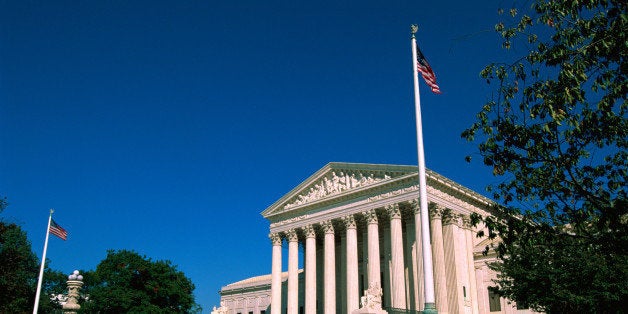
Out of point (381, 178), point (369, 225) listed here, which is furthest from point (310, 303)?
point (381, 178)

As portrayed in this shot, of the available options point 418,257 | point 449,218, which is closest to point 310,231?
Result: point 418,257

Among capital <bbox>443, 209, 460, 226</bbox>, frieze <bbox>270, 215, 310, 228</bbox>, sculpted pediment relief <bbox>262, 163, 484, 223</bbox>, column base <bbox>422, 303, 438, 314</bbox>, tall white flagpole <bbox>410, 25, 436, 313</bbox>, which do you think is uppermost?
sculpted pediment relief <bbox>262, 163, 484, 223</bbox>

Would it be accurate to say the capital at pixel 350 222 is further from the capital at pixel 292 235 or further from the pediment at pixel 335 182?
the capital at pixel 292 235

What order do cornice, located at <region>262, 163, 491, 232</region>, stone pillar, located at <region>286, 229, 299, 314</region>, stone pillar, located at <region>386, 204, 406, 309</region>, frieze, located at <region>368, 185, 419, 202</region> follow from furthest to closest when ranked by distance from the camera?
1. stone pillar, located at <region>286, 229, 299, 314</region>
2. cornice, located at <region>262, 163, 491, 232</region>
3. frieze, located at <region>368, 185, 419, 202</region>
4. stone pillar, located at <region>386, 204, 406, 309</region>

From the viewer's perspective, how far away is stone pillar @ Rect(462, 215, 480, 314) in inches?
1960

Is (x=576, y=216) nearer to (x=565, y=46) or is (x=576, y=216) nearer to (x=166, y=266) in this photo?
(x=565, y=46)

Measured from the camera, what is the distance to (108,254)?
218 feet

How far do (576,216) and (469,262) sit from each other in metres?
35.6

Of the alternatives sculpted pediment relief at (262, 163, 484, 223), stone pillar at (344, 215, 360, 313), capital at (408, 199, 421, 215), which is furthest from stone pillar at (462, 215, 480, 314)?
stone pillar at (344, 215, 360, 313)

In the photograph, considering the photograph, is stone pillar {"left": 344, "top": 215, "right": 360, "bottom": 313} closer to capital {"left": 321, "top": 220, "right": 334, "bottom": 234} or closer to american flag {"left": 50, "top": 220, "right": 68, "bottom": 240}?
capital {"left": 321, "top": 220, "right": 334, "bottom": 234}

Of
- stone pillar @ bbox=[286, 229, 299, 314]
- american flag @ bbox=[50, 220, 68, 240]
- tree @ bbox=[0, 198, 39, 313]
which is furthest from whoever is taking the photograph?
stone pillar @ bbox=[286, 229, 299, 314]

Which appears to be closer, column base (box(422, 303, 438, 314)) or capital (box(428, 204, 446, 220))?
column base (box(422, 303, 438, 314))

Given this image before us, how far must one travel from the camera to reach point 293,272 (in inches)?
2298

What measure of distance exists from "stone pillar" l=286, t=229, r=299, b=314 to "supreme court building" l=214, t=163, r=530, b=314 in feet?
0.35
